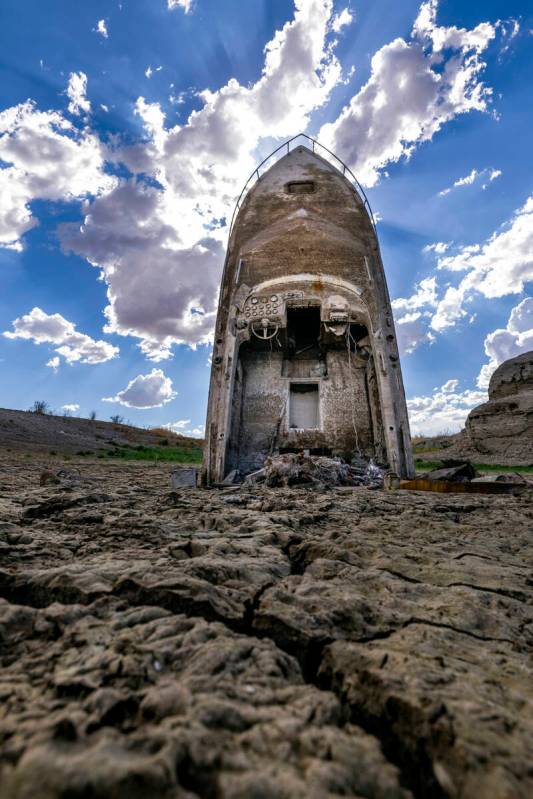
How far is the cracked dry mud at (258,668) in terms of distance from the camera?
0.65m

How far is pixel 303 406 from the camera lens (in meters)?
8.12

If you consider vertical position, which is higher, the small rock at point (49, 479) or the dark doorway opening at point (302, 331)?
the dark doorway opening at point (302, 331)

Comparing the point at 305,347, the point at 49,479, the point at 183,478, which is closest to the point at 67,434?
the point at 305,347

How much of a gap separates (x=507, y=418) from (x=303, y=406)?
40.2ft

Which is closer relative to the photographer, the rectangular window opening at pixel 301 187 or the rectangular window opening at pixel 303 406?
the rectangular window opening at pixel 303 406

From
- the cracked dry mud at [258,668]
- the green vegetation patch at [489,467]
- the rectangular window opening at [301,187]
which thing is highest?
the rectangular window opening at [301,187]

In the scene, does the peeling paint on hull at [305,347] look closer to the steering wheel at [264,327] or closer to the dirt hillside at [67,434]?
the steering wheel at [264,327]

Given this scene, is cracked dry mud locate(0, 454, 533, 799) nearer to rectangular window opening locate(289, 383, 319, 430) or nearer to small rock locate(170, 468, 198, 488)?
small rock locate(170, 468, 198, 488)

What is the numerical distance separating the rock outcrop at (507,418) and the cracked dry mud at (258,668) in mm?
15812

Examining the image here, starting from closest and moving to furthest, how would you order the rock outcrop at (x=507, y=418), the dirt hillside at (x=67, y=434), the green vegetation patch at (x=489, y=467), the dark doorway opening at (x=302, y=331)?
the dark doorway opening at (x=302, y=331)
the green vegetation patch at (x=489, y=467)
the dirt hillside at (x=67, y=434)
the rock outcrop at (x=507, y=418)

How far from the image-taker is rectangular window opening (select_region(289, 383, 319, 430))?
793 cm

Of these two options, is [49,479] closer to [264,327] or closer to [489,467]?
[264,327]

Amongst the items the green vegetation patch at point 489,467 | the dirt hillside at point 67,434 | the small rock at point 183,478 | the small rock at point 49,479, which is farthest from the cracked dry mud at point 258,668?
the dirt hillside at point 67,434

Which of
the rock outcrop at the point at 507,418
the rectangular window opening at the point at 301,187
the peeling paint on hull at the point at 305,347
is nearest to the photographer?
the peeling paint on hull at the point at 305,347
